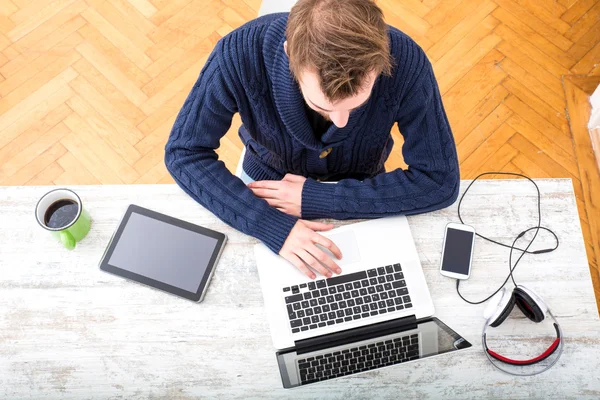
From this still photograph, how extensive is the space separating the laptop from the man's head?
40cm

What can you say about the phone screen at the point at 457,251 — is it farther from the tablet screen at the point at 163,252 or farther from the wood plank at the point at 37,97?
the wood plank at the point at 37,97

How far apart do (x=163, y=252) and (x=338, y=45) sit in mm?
614

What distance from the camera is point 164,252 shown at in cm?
116

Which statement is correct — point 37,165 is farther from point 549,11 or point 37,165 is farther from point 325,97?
point 549,11

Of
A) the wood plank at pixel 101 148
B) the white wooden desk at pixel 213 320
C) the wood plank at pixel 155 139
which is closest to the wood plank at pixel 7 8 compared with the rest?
the wood plank at pixel 101 148

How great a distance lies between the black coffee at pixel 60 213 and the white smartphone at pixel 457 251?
847 mm

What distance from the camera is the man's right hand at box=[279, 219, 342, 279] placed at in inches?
45.0

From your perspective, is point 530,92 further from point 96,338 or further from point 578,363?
point 96,338

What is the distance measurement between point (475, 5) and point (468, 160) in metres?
0.77

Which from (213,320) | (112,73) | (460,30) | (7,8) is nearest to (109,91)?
(112,73)

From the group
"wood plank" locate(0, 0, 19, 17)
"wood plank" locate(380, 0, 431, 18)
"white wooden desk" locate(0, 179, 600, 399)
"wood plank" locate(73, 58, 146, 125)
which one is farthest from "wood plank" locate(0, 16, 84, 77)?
"white wooden desk" locate(0, 179, 600, 399)

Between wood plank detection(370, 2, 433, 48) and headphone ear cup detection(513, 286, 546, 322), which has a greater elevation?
headphone ear cup detection(513, 286, 546, 322)

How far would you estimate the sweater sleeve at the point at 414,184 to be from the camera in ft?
3.94

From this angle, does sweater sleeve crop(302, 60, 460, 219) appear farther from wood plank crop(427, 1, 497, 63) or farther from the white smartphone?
wood plank crop(427, 1, 497, 63)
